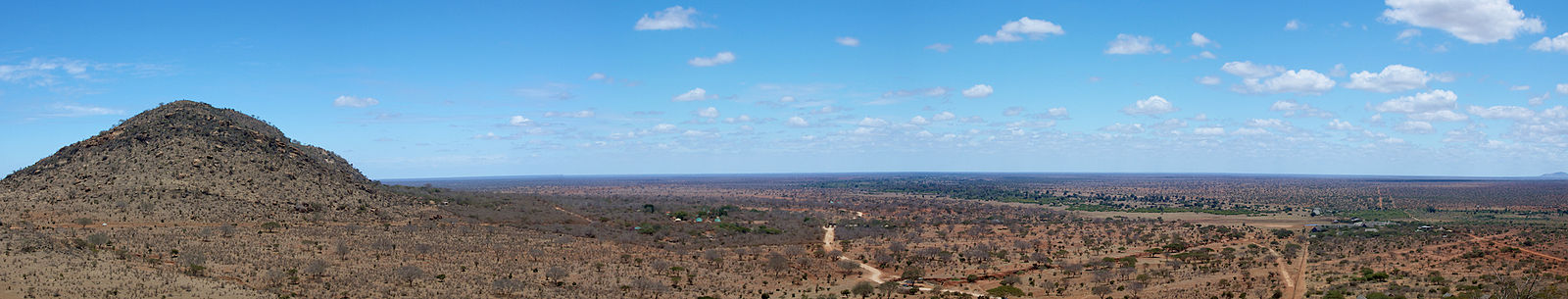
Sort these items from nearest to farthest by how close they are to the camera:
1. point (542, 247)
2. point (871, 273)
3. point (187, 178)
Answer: point (871, 273), point (542, 247), point (187, 178)

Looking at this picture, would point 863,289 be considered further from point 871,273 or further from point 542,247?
point 542,247

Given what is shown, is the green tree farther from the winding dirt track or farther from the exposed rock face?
the exposed rock face

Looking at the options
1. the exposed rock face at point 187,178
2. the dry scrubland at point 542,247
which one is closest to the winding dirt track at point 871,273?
the dry scrubland at point 542,247

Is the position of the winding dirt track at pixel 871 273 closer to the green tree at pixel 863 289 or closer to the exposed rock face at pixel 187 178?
the green tree at pixel 863 289

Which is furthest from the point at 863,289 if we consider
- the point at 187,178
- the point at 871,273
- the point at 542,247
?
the point at 187,178

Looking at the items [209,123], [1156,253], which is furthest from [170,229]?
[1156,253]
